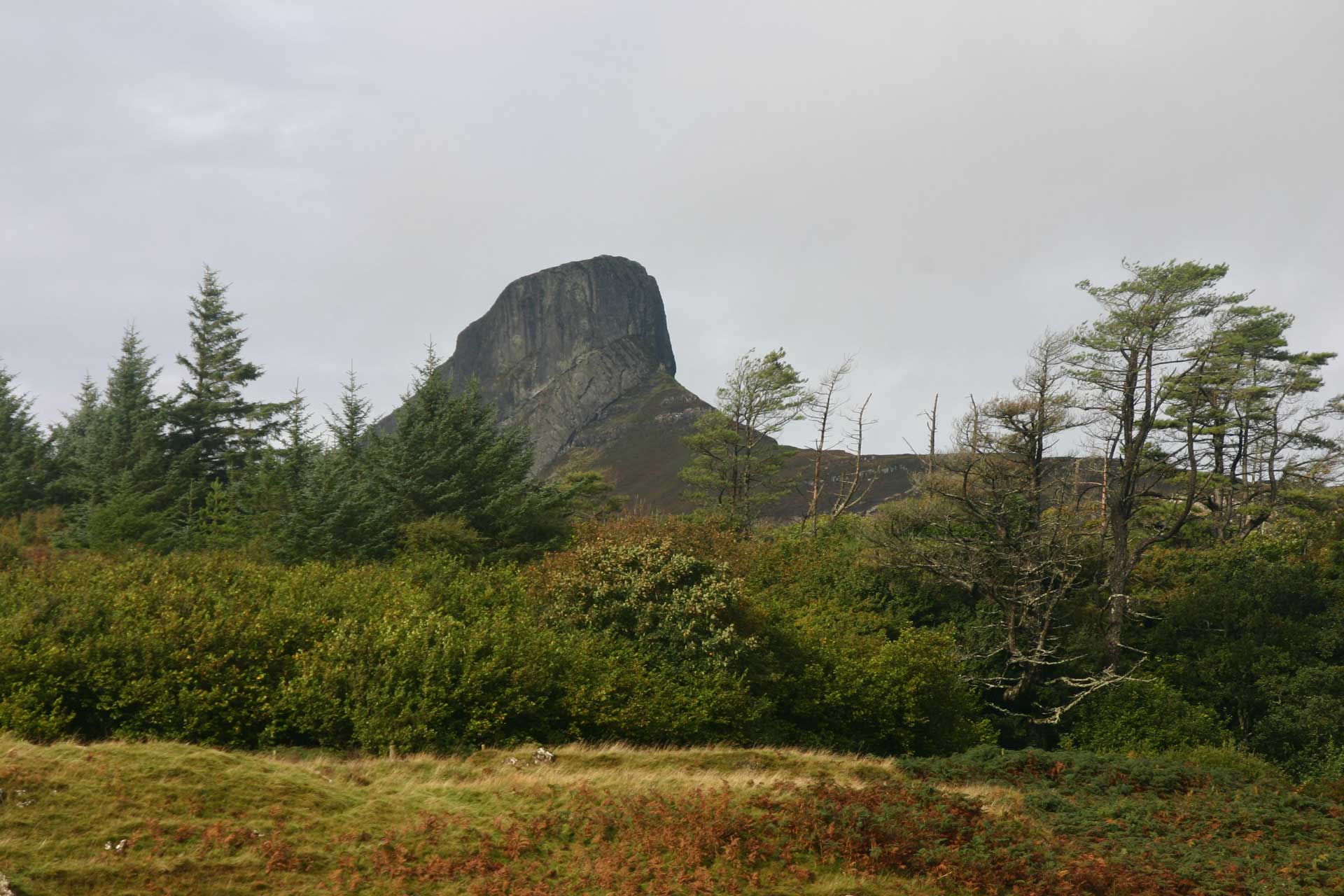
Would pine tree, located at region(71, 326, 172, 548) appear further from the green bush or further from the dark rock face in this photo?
the dark rock face

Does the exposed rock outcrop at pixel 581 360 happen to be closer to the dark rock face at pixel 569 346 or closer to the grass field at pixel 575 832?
the dark rock face at pixel 569 346

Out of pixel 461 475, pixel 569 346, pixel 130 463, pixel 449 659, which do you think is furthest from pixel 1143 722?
pixel 569 346

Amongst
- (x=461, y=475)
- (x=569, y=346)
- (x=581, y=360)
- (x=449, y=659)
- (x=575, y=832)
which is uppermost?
(x=569, y=346)

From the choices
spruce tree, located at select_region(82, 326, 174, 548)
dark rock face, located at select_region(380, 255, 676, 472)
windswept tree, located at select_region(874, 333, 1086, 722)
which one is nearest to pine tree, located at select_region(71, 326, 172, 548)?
spruce tree, located at select_region(82, 326, 174, 548)

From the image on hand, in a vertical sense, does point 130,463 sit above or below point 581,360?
below

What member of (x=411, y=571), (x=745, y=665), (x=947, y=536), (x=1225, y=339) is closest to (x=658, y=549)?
(x=745, y=665)

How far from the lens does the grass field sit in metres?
10.6

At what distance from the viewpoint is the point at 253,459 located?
43219 millimetres

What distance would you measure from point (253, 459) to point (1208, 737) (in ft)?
135

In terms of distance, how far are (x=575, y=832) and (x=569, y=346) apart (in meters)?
147

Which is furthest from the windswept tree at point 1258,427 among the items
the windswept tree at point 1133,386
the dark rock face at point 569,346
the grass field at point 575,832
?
the dark rock face at point 569,346

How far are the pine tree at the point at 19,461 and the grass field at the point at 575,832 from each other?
3457cm

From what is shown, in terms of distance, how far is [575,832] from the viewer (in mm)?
12688

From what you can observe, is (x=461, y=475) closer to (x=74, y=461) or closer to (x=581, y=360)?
(x=74, y=461)
